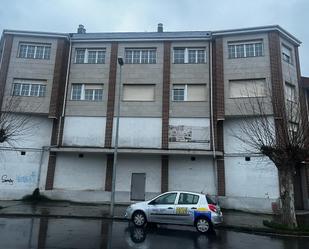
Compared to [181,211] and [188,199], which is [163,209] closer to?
[181,211]

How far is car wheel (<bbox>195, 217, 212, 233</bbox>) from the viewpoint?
10.8 meters

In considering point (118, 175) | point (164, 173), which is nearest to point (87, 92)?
point (118, 175)

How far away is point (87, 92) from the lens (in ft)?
70.8

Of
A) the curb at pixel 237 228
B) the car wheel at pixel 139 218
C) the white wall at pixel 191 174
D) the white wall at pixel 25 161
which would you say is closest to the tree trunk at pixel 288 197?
the curb at pixel 237 228

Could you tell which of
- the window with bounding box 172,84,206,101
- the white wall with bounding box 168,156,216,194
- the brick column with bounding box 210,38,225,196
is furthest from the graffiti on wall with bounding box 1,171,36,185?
the brick column with bounding box 210,38,225,196

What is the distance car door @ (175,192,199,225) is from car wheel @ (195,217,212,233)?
25 centimetres

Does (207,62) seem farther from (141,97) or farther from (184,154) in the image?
(184,154)

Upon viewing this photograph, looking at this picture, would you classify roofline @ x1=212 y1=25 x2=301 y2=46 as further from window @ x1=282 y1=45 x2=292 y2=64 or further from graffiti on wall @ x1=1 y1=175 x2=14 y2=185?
graffiti on wall @ x1=1 y1=175 x2=14 y2=185

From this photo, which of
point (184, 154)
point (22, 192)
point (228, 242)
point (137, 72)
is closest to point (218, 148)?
point (184, 154)

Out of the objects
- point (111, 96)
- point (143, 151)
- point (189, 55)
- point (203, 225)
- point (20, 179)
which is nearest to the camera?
point (203, 225)

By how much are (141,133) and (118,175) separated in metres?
3.25

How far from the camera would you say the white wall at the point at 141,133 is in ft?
66.6

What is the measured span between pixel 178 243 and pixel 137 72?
1473 centimetres

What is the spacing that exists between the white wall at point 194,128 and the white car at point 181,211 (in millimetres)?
8448
